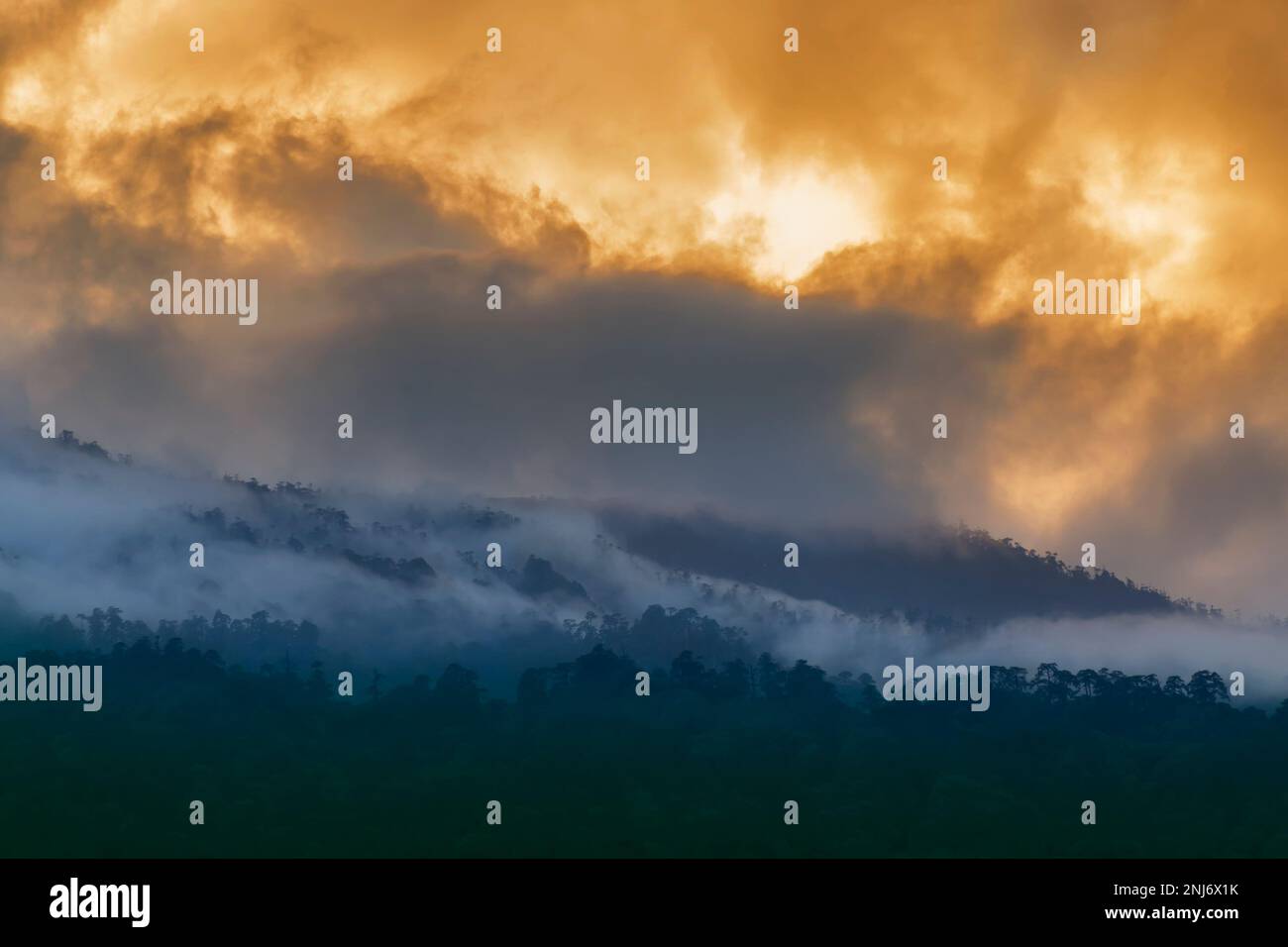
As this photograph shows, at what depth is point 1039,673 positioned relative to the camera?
85688 mm

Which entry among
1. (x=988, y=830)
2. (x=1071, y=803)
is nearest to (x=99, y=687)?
(x=988, y=830)

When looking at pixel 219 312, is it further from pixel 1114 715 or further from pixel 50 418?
pixel 1114 715

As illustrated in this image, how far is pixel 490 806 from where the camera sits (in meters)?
43.7

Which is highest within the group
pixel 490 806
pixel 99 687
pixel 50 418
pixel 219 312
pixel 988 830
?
pixel 219 312

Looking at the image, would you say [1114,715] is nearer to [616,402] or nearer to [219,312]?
[616,402]

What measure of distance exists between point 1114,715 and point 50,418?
6962 cm

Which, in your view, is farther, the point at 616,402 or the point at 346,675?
the point at 346,675
